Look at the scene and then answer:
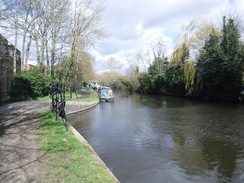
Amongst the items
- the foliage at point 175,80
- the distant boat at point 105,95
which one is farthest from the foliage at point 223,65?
the distant boat at point 105,95

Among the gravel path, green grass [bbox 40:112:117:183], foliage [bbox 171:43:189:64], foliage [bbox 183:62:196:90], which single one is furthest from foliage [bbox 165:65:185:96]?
green grass [bbox 40:112:117:183]

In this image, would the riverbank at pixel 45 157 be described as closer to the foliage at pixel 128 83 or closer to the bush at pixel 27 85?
the bush at pixel 27 85

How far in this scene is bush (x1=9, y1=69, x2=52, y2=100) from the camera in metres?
15.2

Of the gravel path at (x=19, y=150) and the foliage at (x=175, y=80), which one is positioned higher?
the foliage at (x=175, y=80)

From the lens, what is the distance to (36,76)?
17.7 meters

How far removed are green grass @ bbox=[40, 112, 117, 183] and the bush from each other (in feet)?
33.8

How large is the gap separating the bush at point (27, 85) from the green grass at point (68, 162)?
10.3 m

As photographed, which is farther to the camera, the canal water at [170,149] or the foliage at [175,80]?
the foliage at [175,80]

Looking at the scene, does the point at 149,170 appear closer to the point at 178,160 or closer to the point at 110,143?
the point at 178,160

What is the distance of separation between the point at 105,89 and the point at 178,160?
18256 mm

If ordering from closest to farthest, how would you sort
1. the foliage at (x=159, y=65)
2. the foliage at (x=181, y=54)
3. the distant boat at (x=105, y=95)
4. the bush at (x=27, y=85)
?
1. the bush at (x=27, y=85)
2. the distant boat at (x=105, y=95)
3. the foliage at (x=181, y=54)
4. the foliage at (x=159, y=65)

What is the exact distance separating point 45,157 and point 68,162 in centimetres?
57

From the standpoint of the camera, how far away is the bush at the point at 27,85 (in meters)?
15.2

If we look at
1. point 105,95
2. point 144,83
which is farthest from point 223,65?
point 144,83
